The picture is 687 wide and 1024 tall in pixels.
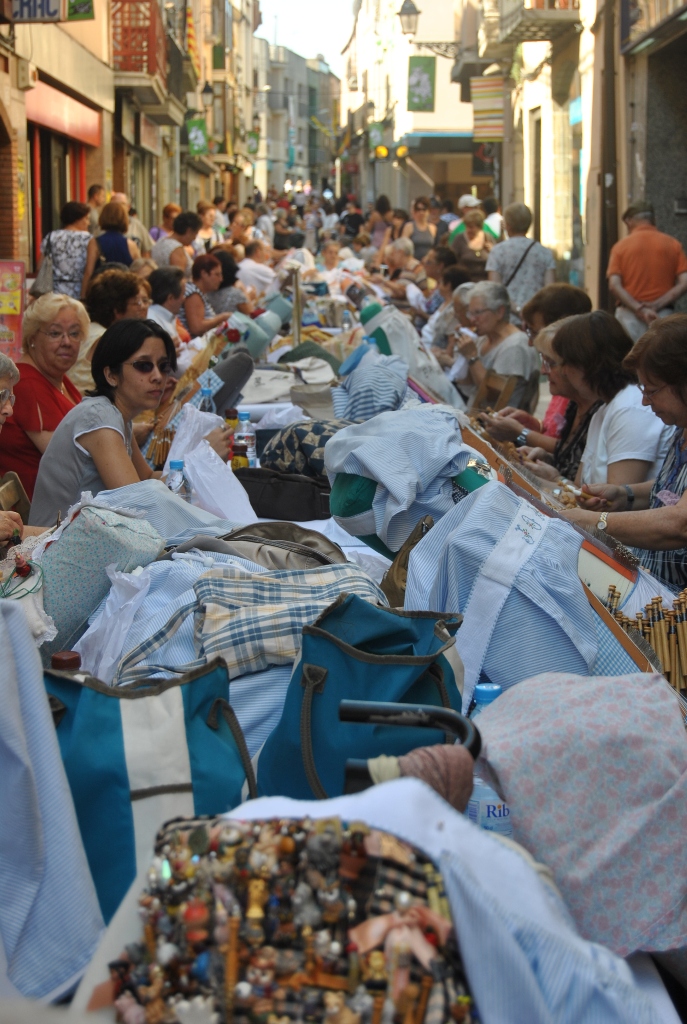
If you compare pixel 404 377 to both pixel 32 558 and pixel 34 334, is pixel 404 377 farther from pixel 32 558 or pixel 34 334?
pixel 32 558

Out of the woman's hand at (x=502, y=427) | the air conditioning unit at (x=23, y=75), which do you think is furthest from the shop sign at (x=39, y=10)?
the woman's hand at (x=502, y=427)

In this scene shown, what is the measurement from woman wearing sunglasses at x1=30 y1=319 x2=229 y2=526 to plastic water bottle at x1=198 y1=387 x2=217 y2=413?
1358 mm

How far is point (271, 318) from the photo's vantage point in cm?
859

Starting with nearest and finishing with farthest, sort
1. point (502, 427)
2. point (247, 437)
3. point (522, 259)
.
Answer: point (247, 437) < point (502, 427) < point (522, 259)

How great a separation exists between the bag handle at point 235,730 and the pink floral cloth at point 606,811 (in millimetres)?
388

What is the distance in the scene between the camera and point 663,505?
3.47 metres

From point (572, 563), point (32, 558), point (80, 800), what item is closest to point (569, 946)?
point (80, 800)

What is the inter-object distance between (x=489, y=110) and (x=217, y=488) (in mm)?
19118

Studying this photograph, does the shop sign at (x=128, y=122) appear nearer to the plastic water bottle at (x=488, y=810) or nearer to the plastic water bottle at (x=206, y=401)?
the plastic water bottle at (x=206, y=401)

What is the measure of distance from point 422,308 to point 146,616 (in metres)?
10.1

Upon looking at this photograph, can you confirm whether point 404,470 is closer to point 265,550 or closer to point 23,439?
point 265,550

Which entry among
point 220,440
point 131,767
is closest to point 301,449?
point 220,440

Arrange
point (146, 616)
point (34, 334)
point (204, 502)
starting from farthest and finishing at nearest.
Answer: point (34, 334) < point (204, 502) < point (146, 616)

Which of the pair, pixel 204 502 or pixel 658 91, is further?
pixel 658 91
